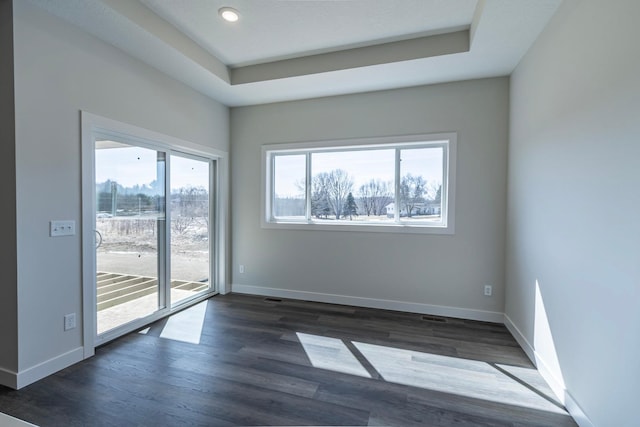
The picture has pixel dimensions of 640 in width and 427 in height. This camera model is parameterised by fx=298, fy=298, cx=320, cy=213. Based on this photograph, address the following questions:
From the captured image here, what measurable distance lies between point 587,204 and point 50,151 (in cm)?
373

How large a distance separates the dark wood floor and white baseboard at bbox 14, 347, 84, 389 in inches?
2.5

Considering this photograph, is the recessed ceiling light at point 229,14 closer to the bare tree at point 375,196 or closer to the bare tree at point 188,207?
the bare tree at point 188,207

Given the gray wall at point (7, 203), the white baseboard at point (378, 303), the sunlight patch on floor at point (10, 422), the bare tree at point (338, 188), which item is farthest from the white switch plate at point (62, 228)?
the bare tree at point (338, 188)

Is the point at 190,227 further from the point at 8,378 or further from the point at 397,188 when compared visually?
the point at 397,188

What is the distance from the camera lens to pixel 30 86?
84.1 inches

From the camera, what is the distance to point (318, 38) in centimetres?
287

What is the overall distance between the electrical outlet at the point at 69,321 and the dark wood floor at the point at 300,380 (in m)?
0.32

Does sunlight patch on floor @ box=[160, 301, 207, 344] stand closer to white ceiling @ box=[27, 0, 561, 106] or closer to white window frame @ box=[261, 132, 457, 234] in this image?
white window frame @ box=[261, 132, 457, 234]

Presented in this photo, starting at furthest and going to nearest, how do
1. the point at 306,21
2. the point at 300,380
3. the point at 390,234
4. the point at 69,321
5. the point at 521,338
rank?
the point at 390,234
the point at 521,338
the point at 306,21
the point at 69,321
the point at 300,380

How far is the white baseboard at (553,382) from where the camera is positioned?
1.80 meters

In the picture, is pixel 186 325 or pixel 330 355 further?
pixel 186 325

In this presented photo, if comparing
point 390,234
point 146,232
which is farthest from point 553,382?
point 146,232

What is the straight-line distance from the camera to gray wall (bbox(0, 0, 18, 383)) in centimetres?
206

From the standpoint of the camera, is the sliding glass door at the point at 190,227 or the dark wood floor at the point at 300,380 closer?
the dark wood floor at the point at 300,380
